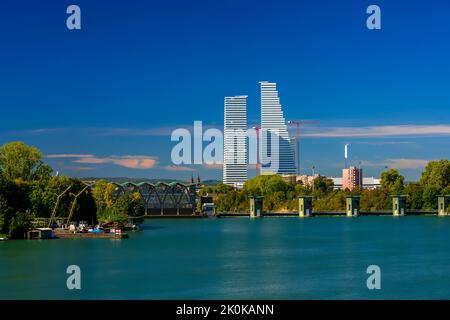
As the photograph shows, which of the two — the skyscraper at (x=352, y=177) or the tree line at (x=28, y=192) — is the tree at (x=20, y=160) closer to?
the tree line at (x=28, y=192)

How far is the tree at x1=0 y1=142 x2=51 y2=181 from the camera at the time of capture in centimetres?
5878

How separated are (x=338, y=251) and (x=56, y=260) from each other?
50.9 ft

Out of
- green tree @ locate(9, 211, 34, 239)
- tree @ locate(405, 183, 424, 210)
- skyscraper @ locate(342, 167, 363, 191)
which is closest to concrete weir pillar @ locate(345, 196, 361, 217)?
tree @ locate(405, 183, 424, 210)

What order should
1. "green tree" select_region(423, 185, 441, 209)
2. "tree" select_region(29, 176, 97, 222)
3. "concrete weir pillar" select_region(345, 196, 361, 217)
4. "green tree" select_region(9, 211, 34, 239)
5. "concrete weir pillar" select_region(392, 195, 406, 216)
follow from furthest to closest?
"concrete weir pillar" select_region(345, 196, 361, 217) < "green tree" select_region(423, 185, 441, 209) < "concrete weir pillar" select_region(392, 195, 406, 216) < "tree" select_region(29, 176, 97, 222) < "green tree" select_region(9, 211, 34, 239)

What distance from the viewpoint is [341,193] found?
120m

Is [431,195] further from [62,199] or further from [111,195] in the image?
[62,199]

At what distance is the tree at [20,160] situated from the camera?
58.8 meters

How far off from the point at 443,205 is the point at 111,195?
42.8 meters

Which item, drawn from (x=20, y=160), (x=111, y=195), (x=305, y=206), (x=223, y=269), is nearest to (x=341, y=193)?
(x=305, y=206)

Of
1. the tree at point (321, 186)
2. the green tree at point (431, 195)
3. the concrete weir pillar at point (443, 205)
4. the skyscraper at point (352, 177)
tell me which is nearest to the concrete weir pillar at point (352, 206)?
the green tree at point (431, 195)

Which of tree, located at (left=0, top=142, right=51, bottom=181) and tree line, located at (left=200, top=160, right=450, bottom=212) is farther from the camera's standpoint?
tree line, located at (left=200, top=160, right=450, bottom=212)

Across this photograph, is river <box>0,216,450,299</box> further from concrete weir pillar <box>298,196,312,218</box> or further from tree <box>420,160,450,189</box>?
tree <box>420,160,450,189</box>
